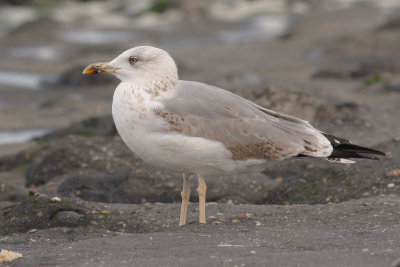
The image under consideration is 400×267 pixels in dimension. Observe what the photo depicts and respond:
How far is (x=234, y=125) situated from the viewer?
6242mm

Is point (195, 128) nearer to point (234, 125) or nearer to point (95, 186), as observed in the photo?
point (234, 125)

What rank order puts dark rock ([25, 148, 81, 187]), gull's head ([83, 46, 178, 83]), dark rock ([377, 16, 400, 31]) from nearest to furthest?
1. gull's head ([83, 46, 178, 83])
2. dark rock ([25, 148, 81, 187])
3. dark rock ([377, 16, 400, 31])

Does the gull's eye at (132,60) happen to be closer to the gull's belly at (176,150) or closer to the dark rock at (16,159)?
the gull's belly at (176,150)

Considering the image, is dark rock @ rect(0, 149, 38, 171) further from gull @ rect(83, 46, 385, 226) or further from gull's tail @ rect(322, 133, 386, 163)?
gull's tail @ rect(322, 133, 386, 163)

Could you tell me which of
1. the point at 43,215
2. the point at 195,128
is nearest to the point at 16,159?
the point at 43,215

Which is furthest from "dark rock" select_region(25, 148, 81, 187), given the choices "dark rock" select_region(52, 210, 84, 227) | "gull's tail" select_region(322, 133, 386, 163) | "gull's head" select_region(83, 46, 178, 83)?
"gull's tail" select_region(322, 133, 386, 163)

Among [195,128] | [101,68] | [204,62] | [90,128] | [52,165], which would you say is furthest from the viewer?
[204,62]

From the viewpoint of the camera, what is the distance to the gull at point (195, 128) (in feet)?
19.5

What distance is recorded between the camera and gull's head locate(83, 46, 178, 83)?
20.4 ft

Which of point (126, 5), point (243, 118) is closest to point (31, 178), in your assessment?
point (243, 118)

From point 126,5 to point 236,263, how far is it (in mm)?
24724

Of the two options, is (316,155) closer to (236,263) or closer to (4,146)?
(236,263)

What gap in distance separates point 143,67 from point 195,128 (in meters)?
0.65

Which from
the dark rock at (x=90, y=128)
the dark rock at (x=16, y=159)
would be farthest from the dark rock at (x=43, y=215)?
the dark rock at (x=90, y=128)
